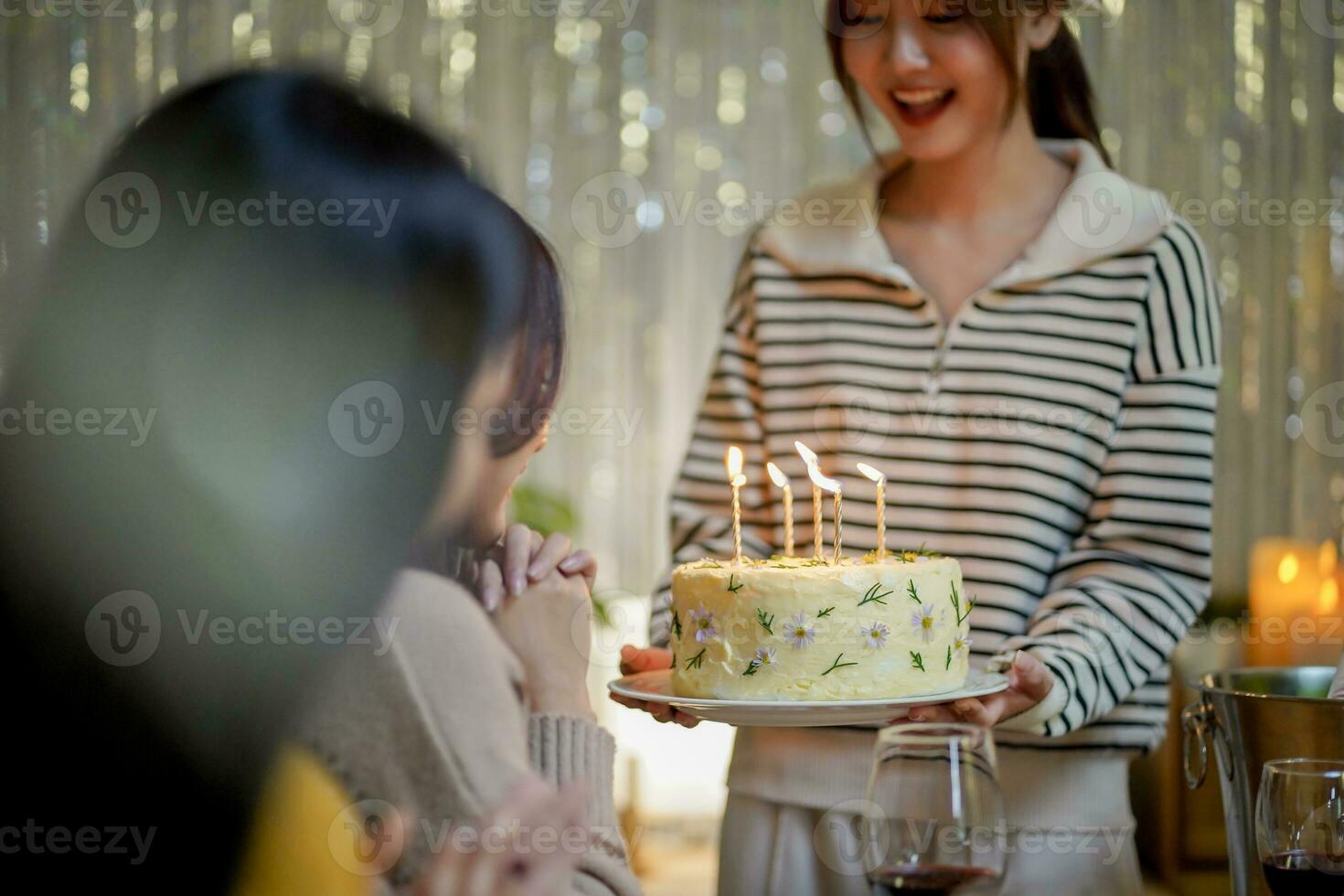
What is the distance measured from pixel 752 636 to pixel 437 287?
2.04ft

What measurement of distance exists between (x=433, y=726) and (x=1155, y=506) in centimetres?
99

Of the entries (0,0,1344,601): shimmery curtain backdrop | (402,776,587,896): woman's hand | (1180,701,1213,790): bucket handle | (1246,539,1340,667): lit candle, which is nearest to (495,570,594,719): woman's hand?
(402,776,587,896): woman's hand

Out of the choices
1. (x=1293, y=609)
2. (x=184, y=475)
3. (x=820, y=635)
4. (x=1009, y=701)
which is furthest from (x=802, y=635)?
(x=1293, y=609)

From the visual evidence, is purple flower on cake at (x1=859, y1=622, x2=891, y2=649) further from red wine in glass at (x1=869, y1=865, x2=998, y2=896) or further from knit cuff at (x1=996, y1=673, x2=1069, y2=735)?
red wine in glass at (x1=869, y1=865, x2=998, y2=896)

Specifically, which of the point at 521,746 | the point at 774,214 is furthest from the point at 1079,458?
the point at 521,746

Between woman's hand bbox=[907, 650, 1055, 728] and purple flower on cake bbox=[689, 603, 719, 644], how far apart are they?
0.21 metres

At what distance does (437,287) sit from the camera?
0.82 m

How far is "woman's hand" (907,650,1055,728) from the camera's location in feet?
4.21

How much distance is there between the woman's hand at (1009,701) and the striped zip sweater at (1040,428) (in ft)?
0.11

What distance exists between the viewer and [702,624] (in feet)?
4.42

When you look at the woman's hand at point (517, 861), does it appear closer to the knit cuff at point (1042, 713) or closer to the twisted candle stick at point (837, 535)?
the twisted candle stick at point (837, 535)

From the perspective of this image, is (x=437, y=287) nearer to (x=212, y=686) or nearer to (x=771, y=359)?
(x=212, y=686)

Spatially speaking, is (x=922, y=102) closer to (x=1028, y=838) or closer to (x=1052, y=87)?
(x=1052, y=87)

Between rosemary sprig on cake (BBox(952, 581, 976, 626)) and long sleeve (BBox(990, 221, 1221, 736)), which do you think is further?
long sleeve (BBox(990, 221, 1221, 736))
